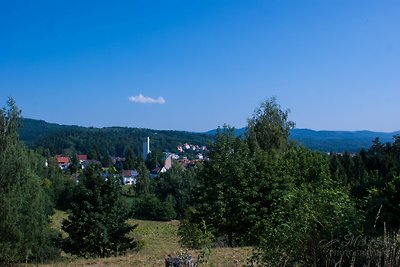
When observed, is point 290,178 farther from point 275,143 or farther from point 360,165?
point 360,165

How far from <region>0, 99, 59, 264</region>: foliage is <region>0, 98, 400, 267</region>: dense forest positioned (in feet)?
0.12

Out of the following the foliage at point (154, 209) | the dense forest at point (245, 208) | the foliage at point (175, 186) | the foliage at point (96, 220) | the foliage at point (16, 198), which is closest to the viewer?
the dense forest at point (245, 208)

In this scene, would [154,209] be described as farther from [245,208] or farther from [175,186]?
[245,208]

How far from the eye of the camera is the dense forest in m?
5.75

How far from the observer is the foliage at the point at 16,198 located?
15.4 metres

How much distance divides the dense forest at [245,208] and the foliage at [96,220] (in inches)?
2.0

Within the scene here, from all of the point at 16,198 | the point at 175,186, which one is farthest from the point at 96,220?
the point at 175,186

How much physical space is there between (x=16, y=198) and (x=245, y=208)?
27.8 feet

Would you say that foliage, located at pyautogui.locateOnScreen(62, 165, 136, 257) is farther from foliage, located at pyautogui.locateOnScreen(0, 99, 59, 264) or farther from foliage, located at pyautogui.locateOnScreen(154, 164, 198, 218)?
foliage, located at pyautogui.locateOnScreen(154, 164, 198, 218)

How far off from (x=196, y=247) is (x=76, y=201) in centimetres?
1027

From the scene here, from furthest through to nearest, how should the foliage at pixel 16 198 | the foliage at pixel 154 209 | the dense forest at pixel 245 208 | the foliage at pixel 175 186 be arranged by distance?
the foliage at pixel 175 186, the foliage at pixel 154 209, the foliage at pixel 16 198, the dense forest at pixel 245 208

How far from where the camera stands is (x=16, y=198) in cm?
1556

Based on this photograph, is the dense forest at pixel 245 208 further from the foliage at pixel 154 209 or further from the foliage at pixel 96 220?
the foliage at pixel 154 209

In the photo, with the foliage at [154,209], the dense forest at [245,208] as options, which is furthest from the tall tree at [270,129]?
the foliage at [154,209]
